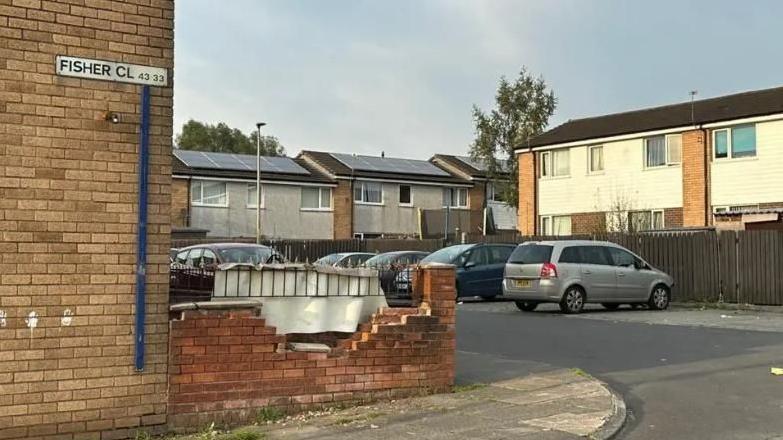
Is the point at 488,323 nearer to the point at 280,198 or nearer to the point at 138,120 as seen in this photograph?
A: the point at 138,120

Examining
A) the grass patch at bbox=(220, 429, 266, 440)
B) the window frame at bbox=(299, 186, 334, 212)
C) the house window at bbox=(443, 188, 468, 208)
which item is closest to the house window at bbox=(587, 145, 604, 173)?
the house window at bbox=(443, 188, 468, 208)

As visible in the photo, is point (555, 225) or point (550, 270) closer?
point (550, 270)

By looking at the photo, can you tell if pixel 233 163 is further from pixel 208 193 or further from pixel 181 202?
pixel 181 202

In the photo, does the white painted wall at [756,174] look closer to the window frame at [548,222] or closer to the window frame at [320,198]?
the window frame at [548,222]

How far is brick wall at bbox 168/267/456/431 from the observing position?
23.1 feet

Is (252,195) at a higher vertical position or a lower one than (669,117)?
lower

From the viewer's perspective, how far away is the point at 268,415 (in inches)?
291

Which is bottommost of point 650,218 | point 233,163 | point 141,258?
point 141,258

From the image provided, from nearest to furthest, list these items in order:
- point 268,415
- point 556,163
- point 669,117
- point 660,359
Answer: point 268,415, point 660,359, point 669,117, point 556,163

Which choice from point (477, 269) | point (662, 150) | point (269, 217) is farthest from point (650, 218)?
point (269, 217)

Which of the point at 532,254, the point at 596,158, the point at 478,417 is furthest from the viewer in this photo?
the point at 596,158

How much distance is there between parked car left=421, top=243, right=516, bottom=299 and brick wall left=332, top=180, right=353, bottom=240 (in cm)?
2195

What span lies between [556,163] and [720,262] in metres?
14.1

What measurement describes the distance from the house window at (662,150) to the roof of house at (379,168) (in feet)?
58.6
